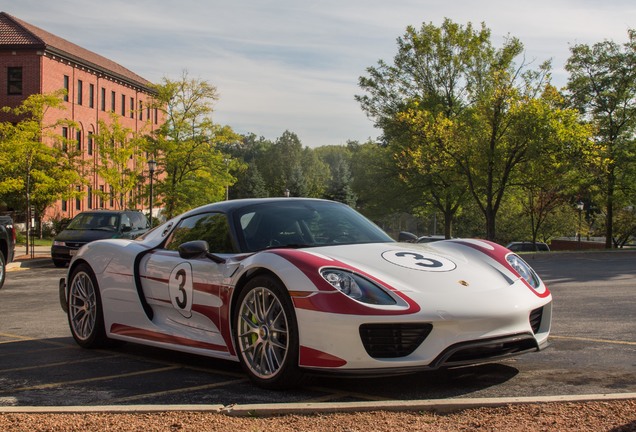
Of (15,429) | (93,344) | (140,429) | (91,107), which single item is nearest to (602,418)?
(140,429)

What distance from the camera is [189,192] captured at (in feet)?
165

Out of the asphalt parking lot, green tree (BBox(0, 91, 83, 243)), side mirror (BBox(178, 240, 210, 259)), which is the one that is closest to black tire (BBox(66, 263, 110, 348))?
the asphalt parking lot

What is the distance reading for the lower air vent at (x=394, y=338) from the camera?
196 inches

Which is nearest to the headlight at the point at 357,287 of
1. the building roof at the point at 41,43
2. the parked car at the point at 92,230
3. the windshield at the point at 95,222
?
the parked car at the point at 92,230

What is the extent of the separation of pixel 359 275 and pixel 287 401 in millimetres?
946

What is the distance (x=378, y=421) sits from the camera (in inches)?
169

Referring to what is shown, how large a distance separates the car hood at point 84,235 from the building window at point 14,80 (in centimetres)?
3367

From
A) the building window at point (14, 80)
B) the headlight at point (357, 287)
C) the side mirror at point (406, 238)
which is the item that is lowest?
the headlight at point (357, 287)

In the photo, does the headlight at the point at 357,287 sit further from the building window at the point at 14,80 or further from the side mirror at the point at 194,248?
the building window at the point at 14,80

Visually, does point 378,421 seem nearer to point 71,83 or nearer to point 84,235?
point 84,235

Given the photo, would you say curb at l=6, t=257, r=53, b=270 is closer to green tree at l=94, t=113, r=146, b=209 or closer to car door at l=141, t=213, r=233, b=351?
car door at l=141, t=213, r=233, b=351

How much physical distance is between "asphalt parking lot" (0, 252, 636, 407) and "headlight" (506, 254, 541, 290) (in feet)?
2.12

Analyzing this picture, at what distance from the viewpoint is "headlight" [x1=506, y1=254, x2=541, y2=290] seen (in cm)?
604

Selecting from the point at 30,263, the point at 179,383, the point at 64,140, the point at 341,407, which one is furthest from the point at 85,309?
the point at 64,140
